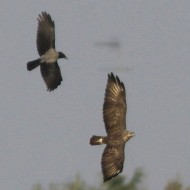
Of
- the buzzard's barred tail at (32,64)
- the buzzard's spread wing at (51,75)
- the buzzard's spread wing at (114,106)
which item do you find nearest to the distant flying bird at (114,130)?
the buzzard's spread wing at (114,106)

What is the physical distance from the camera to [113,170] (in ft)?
137

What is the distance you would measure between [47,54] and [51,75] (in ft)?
3.29

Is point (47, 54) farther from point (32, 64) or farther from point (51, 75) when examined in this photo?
point (51, 75)

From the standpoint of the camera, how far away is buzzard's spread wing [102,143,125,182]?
1639 inches

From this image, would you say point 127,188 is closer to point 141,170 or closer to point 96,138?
point 141,170

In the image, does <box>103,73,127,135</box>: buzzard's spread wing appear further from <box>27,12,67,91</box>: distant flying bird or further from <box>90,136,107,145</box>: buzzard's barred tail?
<box>27,12,67,91</box>: distant flying bird

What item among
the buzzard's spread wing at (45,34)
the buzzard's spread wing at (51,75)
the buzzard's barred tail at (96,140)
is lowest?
the buzzard's barred tail at (96,140)

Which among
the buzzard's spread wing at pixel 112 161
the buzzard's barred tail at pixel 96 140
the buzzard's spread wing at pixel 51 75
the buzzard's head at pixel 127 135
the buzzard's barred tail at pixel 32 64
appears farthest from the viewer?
the buzzard's spread wing at pixel 51 75

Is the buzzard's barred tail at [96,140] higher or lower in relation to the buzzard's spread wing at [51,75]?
lower

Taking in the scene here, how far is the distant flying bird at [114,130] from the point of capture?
41.7 meters

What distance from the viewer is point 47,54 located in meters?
45.0

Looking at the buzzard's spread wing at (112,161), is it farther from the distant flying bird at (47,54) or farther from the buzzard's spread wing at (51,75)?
the buzzard's spread wing at (51,75)

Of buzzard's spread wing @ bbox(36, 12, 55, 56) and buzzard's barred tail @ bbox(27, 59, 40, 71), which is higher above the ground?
buzzard's spread wing @ bbox(36, 12, 55, 56)

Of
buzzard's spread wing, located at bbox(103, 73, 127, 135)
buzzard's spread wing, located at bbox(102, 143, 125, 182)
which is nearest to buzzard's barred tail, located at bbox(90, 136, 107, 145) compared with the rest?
buzzard's spread wing, located at bbox(102, 143, 125, 182)
